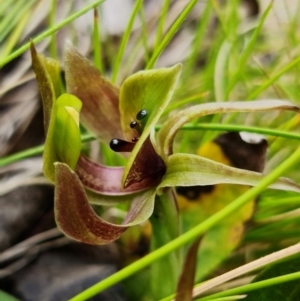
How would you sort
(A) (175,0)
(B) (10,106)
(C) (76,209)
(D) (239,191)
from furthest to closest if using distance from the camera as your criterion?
(A) (175,0) < (B) (10,106) < (D) (239,191) < (C) (76,209)

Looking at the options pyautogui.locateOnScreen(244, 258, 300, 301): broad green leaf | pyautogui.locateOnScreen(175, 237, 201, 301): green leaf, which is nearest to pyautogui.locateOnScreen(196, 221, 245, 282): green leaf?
pyautogui.locateOnScreen(244, 258, 300, 301): broad green leaf

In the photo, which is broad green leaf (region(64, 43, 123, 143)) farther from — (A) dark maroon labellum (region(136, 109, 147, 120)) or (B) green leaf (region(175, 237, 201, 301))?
(B) green leaf (region(175, 237, 201, 301))

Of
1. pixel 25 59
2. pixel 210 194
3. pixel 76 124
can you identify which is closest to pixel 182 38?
pixel 25 59

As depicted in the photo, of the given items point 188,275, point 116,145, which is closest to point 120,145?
point 116,145

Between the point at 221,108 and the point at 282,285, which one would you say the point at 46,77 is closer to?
the point at 221,108

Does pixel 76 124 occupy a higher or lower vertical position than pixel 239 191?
higher

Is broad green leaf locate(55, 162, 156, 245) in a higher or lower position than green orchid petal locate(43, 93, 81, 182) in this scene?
lower

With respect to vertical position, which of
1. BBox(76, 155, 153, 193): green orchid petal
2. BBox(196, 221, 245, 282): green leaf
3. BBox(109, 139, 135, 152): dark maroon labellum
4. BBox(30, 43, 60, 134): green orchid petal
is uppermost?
BBox(30, 43, 60, 134): green orchid petal

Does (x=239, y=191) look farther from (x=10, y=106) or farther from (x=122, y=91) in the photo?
(x=10, y=106)
